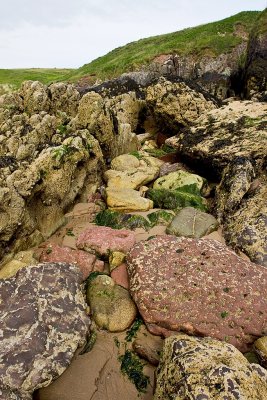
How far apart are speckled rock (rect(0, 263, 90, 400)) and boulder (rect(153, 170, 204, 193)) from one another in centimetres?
538

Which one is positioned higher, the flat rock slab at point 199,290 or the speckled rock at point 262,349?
the flat rock slab at point 199,290

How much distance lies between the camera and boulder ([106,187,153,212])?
9.80 meters

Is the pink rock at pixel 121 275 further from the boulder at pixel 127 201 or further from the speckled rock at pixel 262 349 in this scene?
the speckled rock at pixel 262 349

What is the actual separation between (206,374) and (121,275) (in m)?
3.27

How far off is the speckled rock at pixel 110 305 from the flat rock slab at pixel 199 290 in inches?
8.8

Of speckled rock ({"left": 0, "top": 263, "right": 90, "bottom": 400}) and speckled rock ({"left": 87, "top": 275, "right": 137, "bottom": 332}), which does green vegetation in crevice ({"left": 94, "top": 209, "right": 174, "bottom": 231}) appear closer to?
speckled rock ({"left": 87, "top": 275, "right": 137, "bottom": 332})

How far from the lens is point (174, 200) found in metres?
10.1

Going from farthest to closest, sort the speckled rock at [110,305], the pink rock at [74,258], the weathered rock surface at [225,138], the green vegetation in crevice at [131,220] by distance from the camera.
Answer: the weathered rock surface at [225,138] → the green vegetation in crevice at [131,220] → the pink rock at [74,258] → the speckled rock at [110,305]

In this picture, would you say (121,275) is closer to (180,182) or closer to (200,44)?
(180,182)

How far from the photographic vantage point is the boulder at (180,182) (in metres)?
11.0

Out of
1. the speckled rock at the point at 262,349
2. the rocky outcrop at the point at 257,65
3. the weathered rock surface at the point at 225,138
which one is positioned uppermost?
the rocky outcrop at the point at 257,65

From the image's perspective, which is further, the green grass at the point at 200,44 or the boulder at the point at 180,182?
the green grass at the point at 200,44

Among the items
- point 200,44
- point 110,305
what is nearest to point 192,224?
point 110,305

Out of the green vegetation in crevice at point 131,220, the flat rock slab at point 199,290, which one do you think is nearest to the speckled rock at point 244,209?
the flat rock slab at point 199,290
